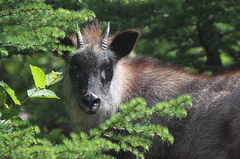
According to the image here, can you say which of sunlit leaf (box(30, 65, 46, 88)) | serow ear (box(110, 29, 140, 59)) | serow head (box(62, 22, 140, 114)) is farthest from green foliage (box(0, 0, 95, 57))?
serow ear (box(110, 29, 140, 59))

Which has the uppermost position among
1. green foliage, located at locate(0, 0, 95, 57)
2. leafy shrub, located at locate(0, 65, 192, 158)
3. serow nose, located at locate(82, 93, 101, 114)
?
green foliage, located at locate(0, 0, 95, 57)

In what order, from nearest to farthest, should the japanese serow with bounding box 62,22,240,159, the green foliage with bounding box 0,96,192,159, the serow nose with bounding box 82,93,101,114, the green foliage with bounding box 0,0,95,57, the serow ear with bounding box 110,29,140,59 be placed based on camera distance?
the green foliage with bounding box 0,96,192,159 → the green foliage with bounding box 0,0,95,57 → the japanese serow with bounding box 62,22,240,159 → the serow nose with bounding box 82,93,101,114 → the serow ear with bounding box 110,29,140,59

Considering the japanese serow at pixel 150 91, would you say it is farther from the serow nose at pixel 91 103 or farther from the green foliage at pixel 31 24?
the green foliage at pixel 31 24

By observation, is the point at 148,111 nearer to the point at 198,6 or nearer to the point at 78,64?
the point at 78,64

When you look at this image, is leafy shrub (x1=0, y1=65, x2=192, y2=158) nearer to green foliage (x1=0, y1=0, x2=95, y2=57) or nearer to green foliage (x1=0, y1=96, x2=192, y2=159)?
green foliage (x1=0, y1=96, x2=192, y2=159)

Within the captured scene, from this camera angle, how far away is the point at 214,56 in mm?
9086

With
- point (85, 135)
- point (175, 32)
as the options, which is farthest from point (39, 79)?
point (175, 32)

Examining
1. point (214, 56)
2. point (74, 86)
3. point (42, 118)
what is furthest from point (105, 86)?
point (214, 56)

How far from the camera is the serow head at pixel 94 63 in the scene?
6184 millimetres

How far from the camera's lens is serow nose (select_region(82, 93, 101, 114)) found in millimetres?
6043

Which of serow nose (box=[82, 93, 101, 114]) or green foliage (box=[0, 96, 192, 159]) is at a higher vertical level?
green foliage (box=[0, 96, 192, 159])

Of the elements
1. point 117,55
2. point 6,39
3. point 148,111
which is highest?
point 6,39

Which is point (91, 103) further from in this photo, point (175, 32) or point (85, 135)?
point (175, 32)

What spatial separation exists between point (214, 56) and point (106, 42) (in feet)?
10.9
